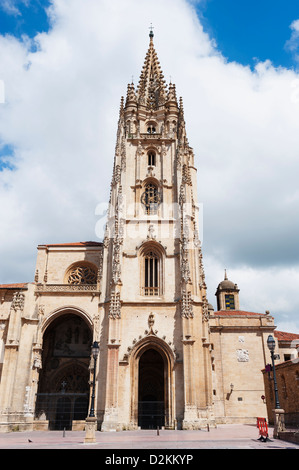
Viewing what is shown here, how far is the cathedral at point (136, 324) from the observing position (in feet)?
80.6

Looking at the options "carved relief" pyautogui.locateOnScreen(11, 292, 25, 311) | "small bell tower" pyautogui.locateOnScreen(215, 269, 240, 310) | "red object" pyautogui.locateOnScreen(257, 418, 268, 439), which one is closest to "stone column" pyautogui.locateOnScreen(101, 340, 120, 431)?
"carved relief" pyautogui.locateOnScreen(11, 292, 25, 311)

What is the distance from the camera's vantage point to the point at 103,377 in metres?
25.0

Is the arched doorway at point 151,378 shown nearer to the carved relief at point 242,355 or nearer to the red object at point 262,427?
the carved relief at point 242,355

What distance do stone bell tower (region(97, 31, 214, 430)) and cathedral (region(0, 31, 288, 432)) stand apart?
3.2 inches

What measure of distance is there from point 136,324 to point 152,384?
604 centimetres

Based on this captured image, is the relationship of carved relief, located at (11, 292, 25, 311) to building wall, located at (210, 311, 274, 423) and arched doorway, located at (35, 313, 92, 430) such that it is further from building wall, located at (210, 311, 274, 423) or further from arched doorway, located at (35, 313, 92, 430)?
building wall, located at (210, 311, 274, 423)

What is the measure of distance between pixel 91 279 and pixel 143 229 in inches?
267

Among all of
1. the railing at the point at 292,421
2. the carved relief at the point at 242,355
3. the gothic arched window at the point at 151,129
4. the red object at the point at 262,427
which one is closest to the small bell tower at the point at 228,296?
the carved relief at the point at 242,355

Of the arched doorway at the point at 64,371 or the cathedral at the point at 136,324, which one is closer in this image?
the cathedral at the point at 136,324

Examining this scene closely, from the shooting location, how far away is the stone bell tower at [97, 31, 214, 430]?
24.4 m

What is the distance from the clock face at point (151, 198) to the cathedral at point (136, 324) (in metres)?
0.11

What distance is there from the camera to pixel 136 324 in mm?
26281
